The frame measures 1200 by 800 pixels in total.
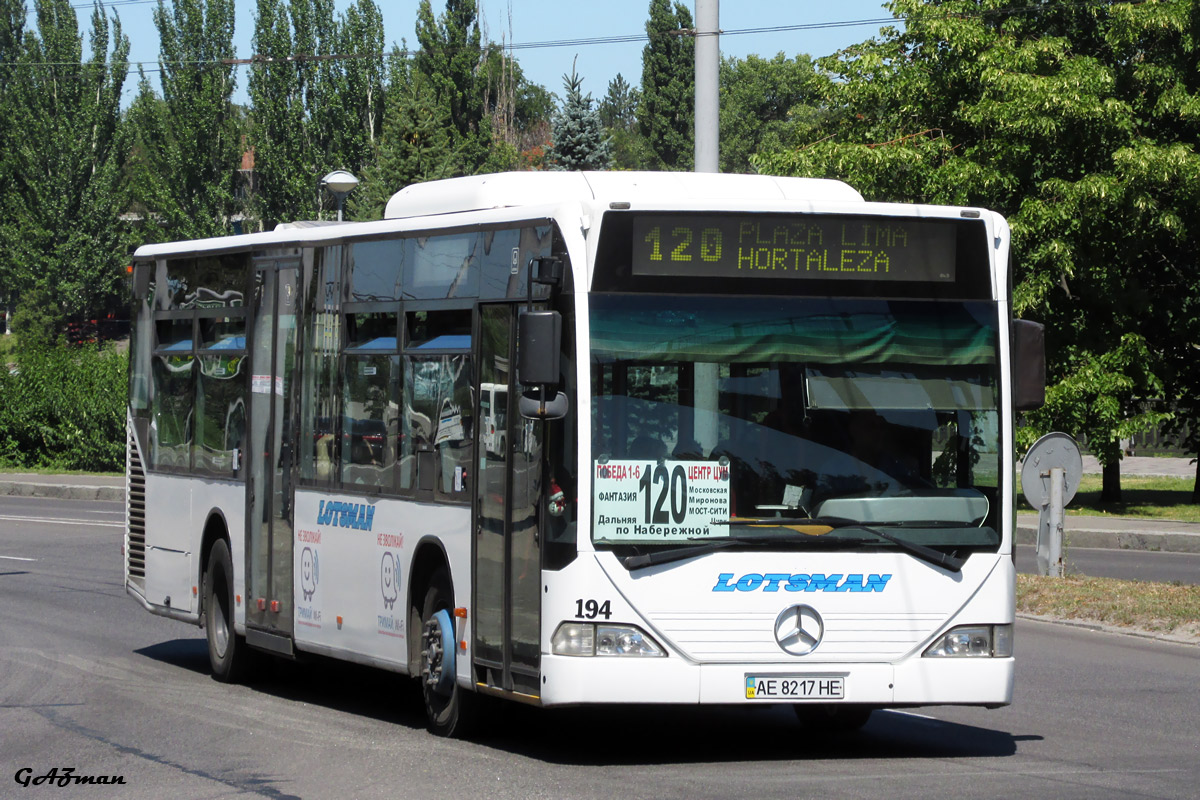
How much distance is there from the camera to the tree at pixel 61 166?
74.4 meters

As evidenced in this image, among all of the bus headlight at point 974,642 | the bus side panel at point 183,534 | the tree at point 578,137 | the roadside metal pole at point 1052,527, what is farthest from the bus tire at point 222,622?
the tree at point 578,137

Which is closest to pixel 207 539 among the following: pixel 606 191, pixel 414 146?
pixel 606 191

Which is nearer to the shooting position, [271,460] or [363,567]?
[363,567]

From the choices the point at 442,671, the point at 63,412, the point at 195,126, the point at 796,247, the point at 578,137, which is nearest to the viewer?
the point at 796,247

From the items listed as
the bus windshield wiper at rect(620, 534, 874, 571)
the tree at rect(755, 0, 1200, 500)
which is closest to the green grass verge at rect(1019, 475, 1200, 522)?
the tree at rect(755, 0, 1200, 500)

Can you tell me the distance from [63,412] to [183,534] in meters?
28.3

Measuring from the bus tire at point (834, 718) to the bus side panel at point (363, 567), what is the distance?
2.06 metres

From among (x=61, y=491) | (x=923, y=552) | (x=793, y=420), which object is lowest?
(x=61, y=491)

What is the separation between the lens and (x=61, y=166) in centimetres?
7494

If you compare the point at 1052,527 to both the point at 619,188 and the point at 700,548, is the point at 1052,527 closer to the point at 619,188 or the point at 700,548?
the point at 619,188

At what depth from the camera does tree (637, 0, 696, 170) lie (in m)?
89.0

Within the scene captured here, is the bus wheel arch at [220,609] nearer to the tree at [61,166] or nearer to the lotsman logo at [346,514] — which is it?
the lotsman logo at [346,514]

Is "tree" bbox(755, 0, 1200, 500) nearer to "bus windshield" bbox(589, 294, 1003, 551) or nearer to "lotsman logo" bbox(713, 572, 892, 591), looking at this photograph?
"bus windshield" bbox(589, 294, 1003, 551)

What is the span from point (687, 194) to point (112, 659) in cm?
616
